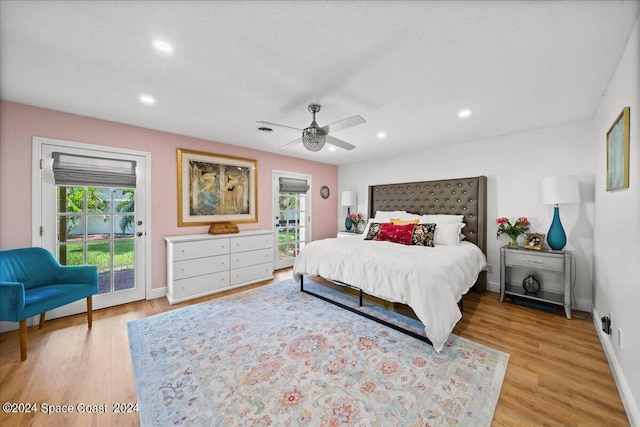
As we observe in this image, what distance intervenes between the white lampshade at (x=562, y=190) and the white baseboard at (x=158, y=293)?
5.15 metres

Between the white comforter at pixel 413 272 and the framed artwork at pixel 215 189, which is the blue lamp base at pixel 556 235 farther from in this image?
the framed artwork at pixel 215 189

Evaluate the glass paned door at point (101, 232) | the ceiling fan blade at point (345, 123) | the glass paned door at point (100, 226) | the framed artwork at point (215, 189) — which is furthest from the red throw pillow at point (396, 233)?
the glass paned door at point (101, 232)

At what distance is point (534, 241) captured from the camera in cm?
316

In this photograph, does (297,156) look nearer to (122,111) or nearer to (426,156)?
(426,156)

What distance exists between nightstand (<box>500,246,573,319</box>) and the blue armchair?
4.96 metres

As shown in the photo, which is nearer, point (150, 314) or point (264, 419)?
point (264, 419)

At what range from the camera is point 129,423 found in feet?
4.74

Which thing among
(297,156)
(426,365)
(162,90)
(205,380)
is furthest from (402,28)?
(297,156)

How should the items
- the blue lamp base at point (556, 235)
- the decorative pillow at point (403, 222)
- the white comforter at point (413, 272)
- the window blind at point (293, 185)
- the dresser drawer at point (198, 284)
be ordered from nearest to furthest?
the white comforter at point (413, 272) < the blue lamp base at point (556, 235) < the dresser drawer at point (198, 284) < the decorative pillow at point (403, 222) < the window blind at point (293, 185)

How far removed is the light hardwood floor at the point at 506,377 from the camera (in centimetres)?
149

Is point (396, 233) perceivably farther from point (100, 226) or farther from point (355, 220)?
point (100, 226)

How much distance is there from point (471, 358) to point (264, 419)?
1.71 m

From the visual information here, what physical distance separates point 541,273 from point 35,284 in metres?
6.00

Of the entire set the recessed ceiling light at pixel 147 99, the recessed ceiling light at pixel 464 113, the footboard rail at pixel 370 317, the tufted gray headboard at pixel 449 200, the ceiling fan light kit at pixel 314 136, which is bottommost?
the footboard rail at pixel 370 317
